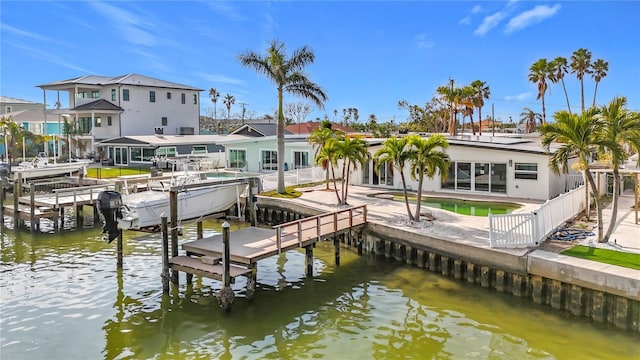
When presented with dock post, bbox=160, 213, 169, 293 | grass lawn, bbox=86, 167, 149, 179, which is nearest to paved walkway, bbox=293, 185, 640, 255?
dock post, bbox=160, 213, 169, 293

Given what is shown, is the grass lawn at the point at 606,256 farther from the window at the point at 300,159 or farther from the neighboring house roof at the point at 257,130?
the neighboring house roof at the point at 257,130

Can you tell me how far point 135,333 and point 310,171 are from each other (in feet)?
65.5

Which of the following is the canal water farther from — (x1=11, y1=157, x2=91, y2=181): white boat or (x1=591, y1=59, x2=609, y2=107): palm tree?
(x1=591, y1=59, x2=609, y2=107): palm tree

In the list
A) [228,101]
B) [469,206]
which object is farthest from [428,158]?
Result: [228,101]

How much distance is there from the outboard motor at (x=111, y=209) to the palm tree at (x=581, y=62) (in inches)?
2044

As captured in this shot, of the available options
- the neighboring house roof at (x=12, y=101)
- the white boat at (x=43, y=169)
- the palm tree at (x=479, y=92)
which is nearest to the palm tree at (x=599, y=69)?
the palm tree at (x=479, y=92)

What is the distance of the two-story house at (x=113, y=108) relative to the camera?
4809 centimetres

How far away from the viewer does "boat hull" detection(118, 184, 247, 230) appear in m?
15.2

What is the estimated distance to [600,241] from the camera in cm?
1365

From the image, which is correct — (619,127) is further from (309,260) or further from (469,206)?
(309,260)

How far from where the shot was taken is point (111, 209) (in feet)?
48.0

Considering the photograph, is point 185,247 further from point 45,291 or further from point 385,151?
point 385,151

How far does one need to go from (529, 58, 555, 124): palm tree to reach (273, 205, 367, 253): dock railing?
4168 centimetres

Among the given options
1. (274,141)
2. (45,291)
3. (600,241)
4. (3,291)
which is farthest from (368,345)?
(274,141)
